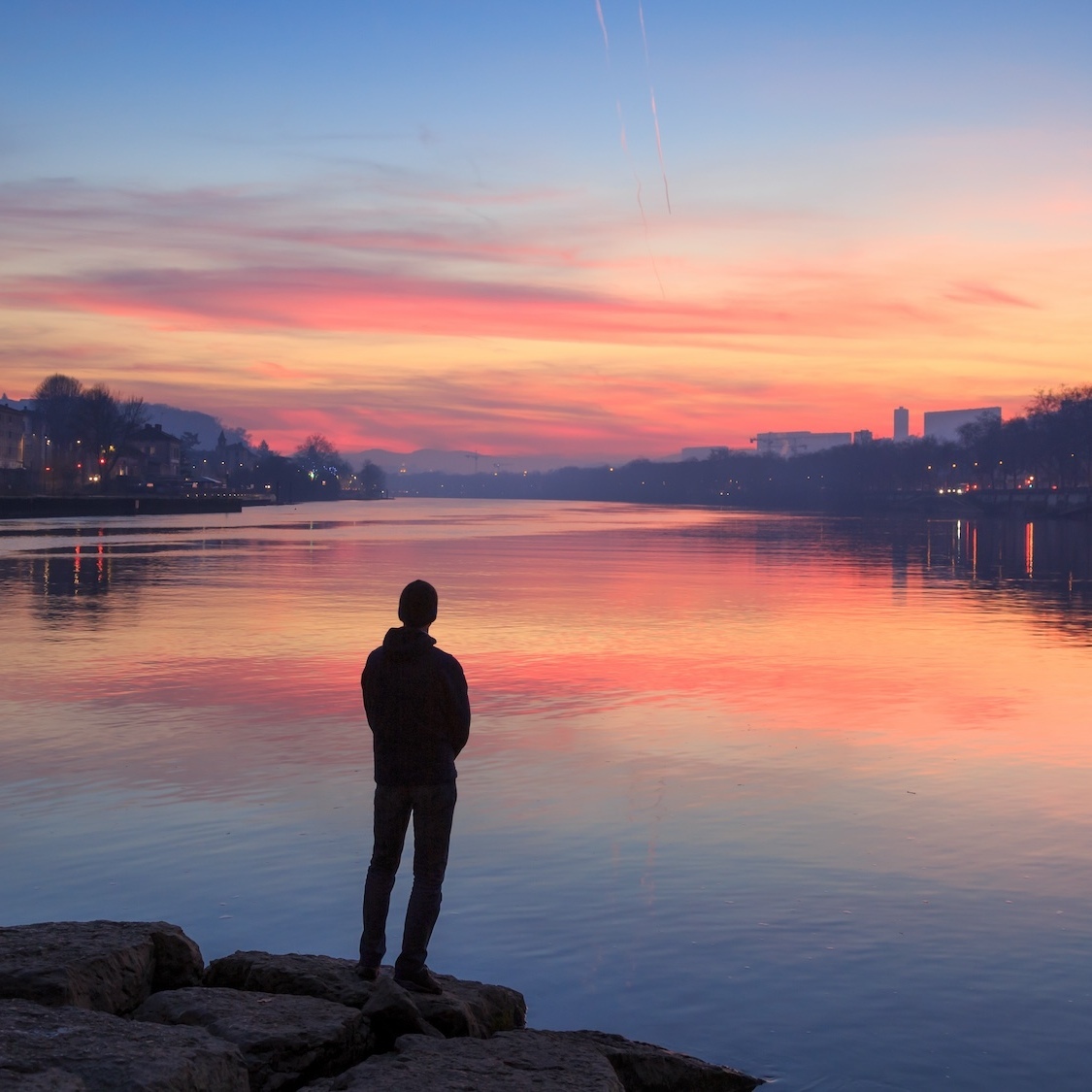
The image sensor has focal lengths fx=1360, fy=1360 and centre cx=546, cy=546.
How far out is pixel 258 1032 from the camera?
6047mm

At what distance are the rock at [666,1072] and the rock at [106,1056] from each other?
1.72m

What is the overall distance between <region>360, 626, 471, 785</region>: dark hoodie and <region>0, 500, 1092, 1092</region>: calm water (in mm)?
1476

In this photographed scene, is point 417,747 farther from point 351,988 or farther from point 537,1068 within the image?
point 537,1068

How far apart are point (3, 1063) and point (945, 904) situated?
617 centimetres

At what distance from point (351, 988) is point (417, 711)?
1425 millimetres

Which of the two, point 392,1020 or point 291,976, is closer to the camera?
point 392,1020

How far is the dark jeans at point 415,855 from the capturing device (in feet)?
23.3

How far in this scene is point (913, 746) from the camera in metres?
14.9

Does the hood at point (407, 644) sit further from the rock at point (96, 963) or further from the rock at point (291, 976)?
the rock at point (96, 963)

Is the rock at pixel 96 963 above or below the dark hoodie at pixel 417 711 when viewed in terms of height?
below

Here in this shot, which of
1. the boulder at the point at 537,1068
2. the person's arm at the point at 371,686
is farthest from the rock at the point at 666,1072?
the person's arm at the point at 371,686

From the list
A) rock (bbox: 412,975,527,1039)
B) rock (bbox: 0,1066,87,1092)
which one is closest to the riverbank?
rock (bbox: 412,975,527,1039)

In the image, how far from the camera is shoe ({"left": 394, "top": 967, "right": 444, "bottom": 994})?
6.89 metres

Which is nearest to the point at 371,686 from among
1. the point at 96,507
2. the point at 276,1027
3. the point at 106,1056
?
the point at 276,1027
